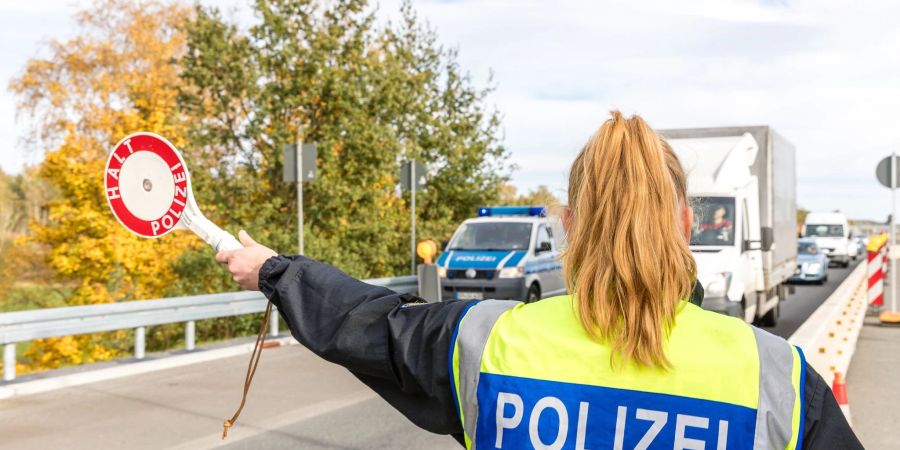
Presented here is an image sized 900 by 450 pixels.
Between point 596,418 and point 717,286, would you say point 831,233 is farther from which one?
point 596,418

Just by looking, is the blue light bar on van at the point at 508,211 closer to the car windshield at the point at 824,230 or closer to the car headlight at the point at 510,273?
the car headlight at the point at 510,273

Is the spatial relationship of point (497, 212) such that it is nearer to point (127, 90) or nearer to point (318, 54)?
point (318, 54)

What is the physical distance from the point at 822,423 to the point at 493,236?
14.8 metres

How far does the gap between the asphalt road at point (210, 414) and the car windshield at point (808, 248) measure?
20651mm

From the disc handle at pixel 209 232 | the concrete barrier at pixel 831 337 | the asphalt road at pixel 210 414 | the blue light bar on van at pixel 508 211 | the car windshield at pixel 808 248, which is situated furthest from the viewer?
the car windshield at pixel 808 248

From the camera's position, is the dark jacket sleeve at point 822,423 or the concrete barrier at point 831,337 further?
the concrete barrier at point 831,337

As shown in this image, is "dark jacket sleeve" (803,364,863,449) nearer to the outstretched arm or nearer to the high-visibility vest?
the high-visibility vest

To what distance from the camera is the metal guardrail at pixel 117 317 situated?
28.4ft

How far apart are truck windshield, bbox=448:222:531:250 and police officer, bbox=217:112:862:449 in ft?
46.7

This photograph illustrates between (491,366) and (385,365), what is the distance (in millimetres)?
221

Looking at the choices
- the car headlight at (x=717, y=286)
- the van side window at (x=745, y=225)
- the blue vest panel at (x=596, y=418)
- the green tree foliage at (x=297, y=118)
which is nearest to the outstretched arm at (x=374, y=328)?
the blue vest panel at (x=596, y=418)

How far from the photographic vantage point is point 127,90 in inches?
854

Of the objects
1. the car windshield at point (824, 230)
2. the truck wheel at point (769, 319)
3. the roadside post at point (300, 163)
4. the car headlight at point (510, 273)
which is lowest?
the truck wheel at point (769, 319)

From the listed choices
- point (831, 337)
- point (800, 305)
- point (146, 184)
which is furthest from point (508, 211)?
point (146, 184)
